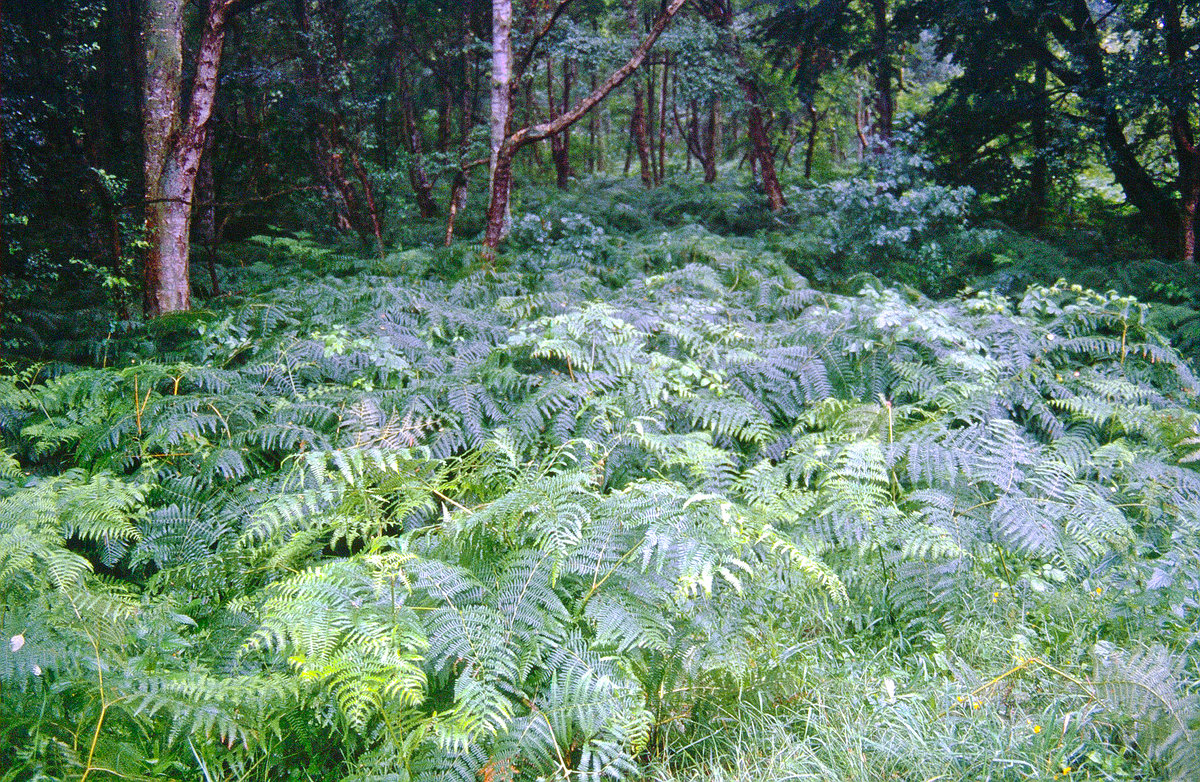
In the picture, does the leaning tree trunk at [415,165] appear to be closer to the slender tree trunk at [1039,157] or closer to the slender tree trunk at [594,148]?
the slender tree trunk at [1039,157]

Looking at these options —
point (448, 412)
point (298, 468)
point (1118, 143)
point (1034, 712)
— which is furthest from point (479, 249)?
point (1118, 143)

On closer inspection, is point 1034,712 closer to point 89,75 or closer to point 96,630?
point 96,630

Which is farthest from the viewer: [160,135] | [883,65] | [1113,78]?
[883,65]

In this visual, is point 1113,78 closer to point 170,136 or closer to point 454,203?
point 454,203

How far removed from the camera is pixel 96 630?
74.5 inches

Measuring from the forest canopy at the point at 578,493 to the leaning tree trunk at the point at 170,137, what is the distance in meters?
0.03

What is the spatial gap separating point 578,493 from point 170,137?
467 cm

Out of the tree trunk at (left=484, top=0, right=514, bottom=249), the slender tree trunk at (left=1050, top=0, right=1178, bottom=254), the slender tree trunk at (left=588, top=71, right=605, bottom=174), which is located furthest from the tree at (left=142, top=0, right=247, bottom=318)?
the slender tree trunk at (left=588, top=71, right=605, bottom=174)

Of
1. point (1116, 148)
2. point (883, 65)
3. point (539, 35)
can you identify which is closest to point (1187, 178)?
point (1116, 148)

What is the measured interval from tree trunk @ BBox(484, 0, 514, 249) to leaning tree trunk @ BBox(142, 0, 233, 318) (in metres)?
3.11

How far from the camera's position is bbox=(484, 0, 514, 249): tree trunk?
7625mm

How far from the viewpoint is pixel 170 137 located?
16.7 feet

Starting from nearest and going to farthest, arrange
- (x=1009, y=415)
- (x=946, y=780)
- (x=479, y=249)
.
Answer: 1. (x=946, y=780)
2. (x=1009, y=415)
3. (x=479, y=249)

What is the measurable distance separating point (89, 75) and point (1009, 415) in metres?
10.8
